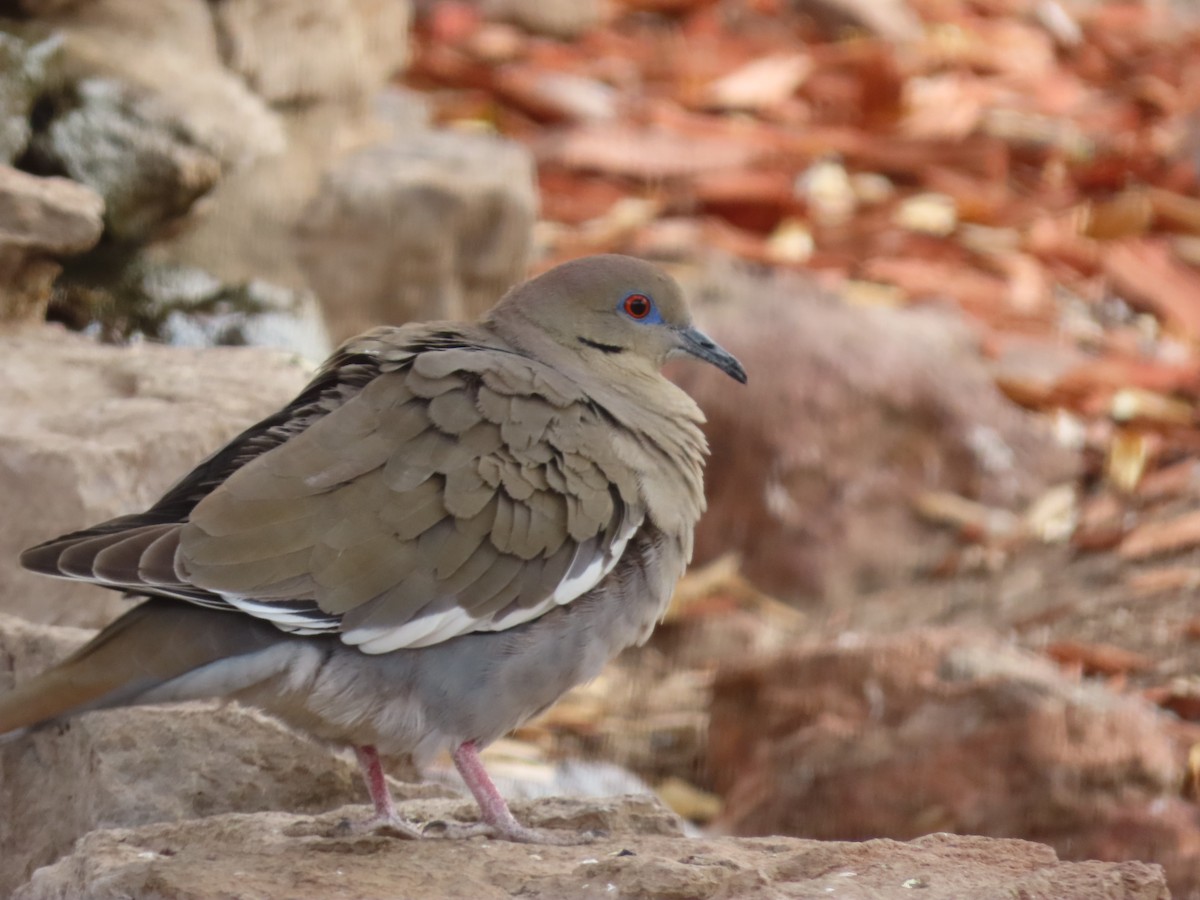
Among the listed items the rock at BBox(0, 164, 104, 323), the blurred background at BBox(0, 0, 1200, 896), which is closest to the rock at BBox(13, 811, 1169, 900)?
the blurred background at BBox(0, 0, 1200, 896)

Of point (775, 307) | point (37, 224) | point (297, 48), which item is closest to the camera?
point (37, 224)

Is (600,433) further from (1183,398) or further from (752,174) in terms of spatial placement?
(752,174)

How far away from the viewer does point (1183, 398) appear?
7.02 metres

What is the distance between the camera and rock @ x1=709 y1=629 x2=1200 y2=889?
4.38m

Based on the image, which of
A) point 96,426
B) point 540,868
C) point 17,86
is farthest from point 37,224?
point 540,868

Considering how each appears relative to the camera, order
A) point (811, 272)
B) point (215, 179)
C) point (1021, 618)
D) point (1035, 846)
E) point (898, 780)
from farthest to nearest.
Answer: point (811, 272) < point (1021, 618) < point (215, 179) < point (898, 780) < point (1035, 846)

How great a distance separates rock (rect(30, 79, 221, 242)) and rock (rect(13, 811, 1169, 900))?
2.38 m

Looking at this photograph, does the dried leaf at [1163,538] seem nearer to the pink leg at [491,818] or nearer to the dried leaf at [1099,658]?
the dried leaf at [1099,658]

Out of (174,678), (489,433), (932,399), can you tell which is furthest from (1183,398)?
(174,678)

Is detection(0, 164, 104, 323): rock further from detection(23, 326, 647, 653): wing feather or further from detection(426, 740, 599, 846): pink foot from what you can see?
detection(426, 740, 599, 846): pink foot

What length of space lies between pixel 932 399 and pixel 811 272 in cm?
113

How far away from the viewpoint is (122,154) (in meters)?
5.14

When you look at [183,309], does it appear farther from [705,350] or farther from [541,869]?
[541,869]

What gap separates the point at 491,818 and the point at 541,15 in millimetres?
6448
